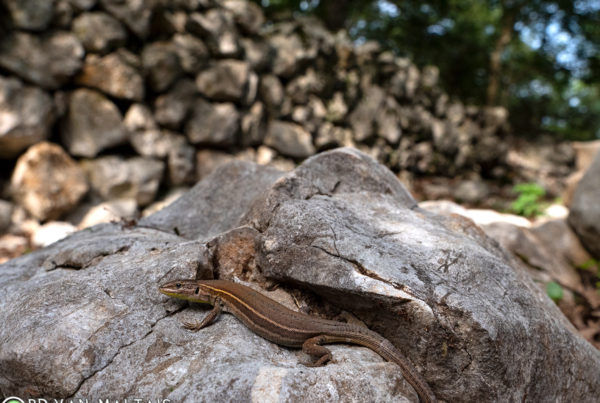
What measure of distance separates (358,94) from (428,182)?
4.45 m

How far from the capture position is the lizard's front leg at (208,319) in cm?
310

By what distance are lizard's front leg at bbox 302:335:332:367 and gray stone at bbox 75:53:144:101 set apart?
807 cm

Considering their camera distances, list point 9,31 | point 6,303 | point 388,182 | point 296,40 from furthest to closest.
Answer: point 296,40
point 9,31
point 388,182
point 6,303

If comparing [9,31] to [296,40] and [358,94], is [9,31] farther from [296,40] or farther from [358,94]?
[358,94]

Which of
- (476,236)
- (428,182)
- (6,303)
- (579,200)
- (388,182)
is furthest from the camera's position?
(428,182)

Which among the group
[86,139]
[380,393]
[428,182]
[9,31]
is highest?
[9,31]

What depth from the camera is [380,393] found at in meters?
2.60

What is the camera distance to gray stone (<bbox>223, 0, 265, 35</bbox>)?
1088cm

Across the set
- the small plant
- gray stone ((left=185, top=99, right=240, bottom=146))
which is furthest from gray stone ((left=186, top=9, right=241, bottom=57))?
the small plant

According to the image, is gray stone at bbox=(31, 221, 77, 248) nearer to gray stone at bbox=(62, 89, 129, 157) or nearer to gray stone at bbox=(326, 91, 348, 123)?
gray stone at bbox=(62, 89, 129, 157)

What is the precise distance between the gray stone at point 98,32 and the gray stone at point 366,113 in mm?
7214

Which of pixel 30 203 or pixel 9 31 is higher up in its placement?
pixel 9 31

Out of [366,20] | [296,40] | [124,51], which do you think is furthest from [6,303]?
[366,20]

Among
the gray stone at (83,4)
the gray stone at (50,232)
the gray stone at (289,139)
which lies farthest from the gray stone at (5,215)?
the gray stone at (289,139)
